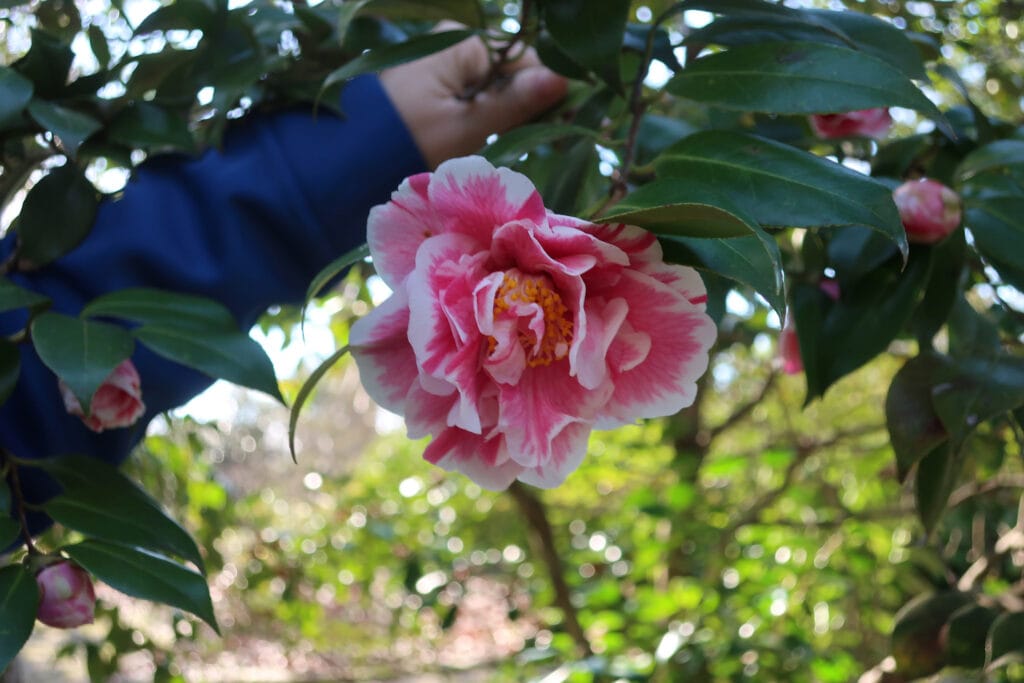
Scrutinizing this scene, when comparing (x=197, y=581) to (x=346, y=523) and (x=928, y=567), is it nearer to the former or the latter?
(x=928, y=567)

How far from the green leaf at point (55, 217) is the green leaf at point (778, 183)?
1.28 ft

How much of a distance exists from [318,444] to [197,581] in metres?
3.88

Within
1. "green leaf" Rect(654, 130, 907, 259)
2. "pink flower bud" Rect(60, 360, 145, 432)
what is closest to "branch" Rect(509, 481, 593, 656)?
"pink flower bud" Rect(60, 360, 145, 432)

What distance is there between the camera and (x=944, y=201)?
0.54 metres

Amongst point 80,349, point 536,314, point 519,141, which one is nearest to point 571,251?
point 536,314

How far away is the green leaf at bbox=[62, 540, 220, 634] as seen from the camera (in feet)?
1.61

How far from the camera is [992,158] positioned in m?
0.57

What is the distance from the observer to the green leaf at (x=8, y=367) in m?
0.50

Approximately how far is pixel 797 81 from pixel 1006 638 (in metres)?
0.42

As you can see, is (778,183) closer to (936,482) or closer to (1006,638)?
(936,482)

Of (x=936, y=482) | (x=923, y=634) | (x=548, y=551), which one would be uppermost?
(x=936, y=482)

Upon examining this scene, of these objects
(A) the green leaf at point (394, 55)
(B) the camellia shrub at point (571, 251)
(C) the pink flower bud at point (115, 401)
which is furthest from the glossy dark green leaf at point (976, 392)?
(C) the pink flower bud at point (115, 401)

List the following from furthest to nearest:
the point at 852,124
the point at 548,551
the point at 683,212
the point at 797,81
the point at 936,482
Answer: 1. the point at 548,551
2. the point at 852,124
3. the point at 936,482
4. the point at 797,81
5. the point at 683,212

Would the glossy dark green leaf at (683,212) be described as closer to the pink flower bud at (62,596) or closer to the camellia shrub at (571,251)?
the camellia shrub at (571,251)
